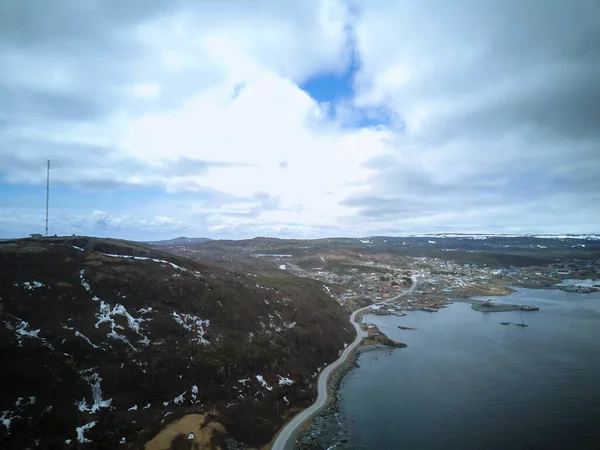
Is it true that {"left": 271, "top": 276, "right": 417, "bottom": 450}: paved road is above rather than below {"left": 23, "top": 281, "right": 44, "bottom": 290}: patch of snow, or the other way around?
below

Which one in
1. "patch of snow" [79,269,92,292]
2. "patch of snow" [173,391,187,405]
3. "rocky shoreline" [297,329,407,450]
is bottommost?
"rocky shoreline" [297,329,407,450]

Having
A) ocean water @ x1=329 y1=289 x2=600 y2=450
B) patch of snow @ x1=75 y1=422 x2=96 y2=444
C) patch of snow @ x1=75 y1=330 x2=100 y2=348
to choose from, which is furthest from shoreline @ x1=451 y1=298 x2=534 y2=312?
patch of snow @ x1=75 y1=422 x2=96 y2=444

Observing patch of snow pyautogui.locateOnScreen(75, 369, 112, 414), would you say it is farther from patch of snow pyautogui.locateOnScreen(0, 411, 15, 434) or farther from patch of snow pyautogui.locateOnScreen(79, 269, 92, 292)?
patch of snow pyautogui.locateOnScreen(79, 269, 92, 292)

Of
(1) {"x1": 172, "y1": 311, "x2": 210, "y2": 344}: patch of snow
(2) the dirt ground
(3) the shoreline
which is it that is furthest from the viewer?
(3) the shoreline

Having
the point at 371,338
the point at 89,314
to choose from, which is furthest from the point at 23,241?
the point at 371,338

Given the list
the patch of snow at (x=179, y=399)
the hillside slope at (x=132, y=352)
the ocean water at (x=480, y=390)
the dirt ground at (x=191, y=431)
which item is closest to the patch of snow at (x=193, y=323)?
the hillside slope at (x=132, y=352)

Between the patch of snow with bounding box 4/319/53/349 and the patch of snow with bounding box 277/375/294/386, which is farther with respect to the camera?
the patch of snow with bounding box 277/375/294/386

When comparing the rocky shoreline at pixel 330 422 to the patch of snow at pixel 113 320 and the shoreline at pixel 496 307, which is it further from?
the shoreline at pixel 496 307
